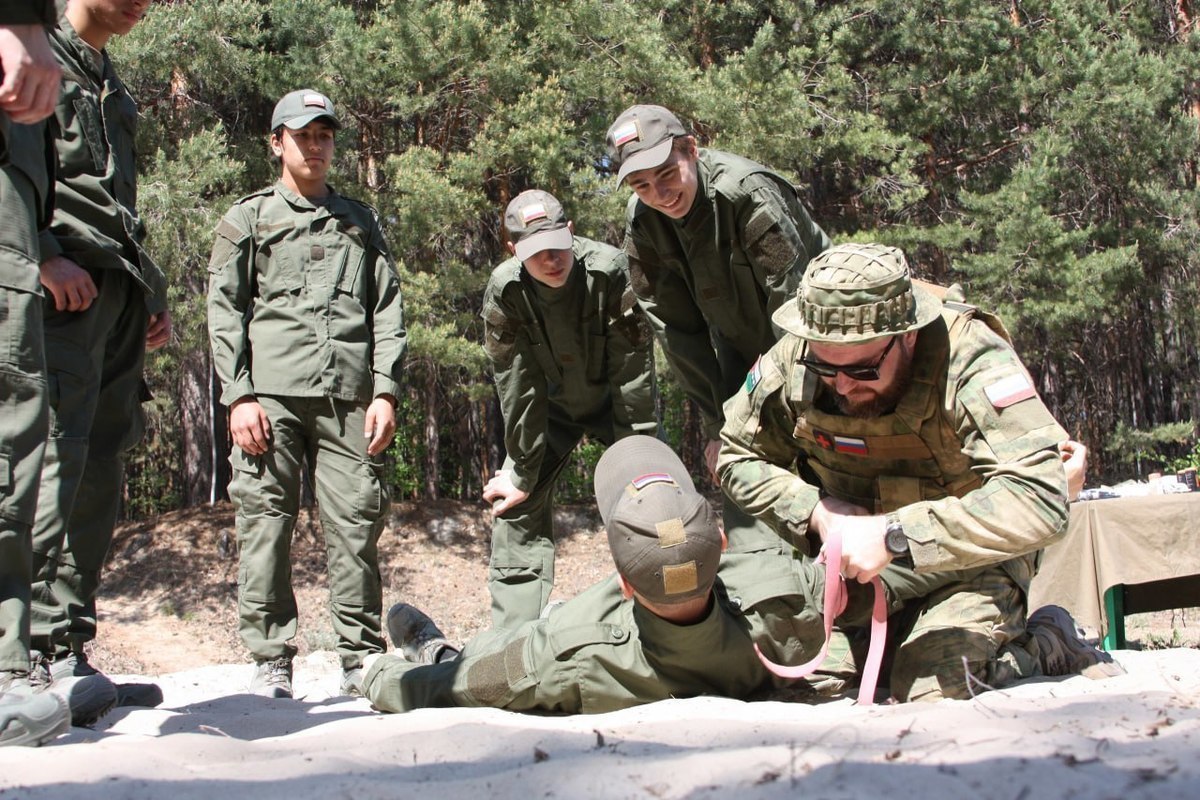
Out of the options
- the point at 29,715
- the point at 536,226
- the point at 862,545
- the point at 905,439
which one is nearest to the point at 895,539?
the point at 862,545

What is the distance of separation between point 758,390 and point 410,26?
30.5ft

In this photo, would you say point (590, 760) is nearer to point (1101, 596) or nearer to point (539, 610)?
point (539, 610)

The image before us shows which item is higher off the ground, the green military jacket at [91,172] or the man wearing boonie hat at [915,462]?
the green military jacket at [91,172]

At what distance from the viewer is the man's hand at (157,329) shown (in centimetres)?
351

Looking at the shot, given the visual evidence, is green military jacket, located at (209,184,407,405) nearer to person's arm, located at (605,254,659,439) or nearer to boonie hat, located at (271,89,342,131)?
boonie hat, located at (271,89,342,131)

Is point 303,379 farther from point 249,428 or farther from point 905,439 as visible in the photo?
point 905,439

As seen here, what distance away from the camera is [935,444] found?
3.17 meters

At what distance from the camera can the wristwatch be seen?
282 cm

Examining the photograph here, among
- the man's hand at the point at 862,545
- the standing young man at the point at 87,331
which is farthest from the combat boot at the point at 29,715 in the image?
the man's hand at the point at 862,545

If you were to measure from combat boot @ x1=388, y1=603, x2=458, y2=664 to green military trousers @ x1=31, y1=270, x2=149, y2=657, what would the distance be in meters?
1.13

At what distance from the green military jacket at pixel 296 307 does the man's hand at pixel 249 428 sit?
0.06 m

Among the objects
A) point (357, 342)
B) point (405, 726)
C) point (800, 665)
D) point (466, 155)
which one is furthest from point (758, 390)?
point (466, 155)

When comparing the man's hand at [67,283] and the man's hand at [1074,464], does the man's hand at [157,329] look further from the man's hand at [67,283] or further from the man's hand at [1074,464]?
the man's hand at [1074,464]

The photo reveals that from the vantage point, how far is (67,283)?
2930mm
